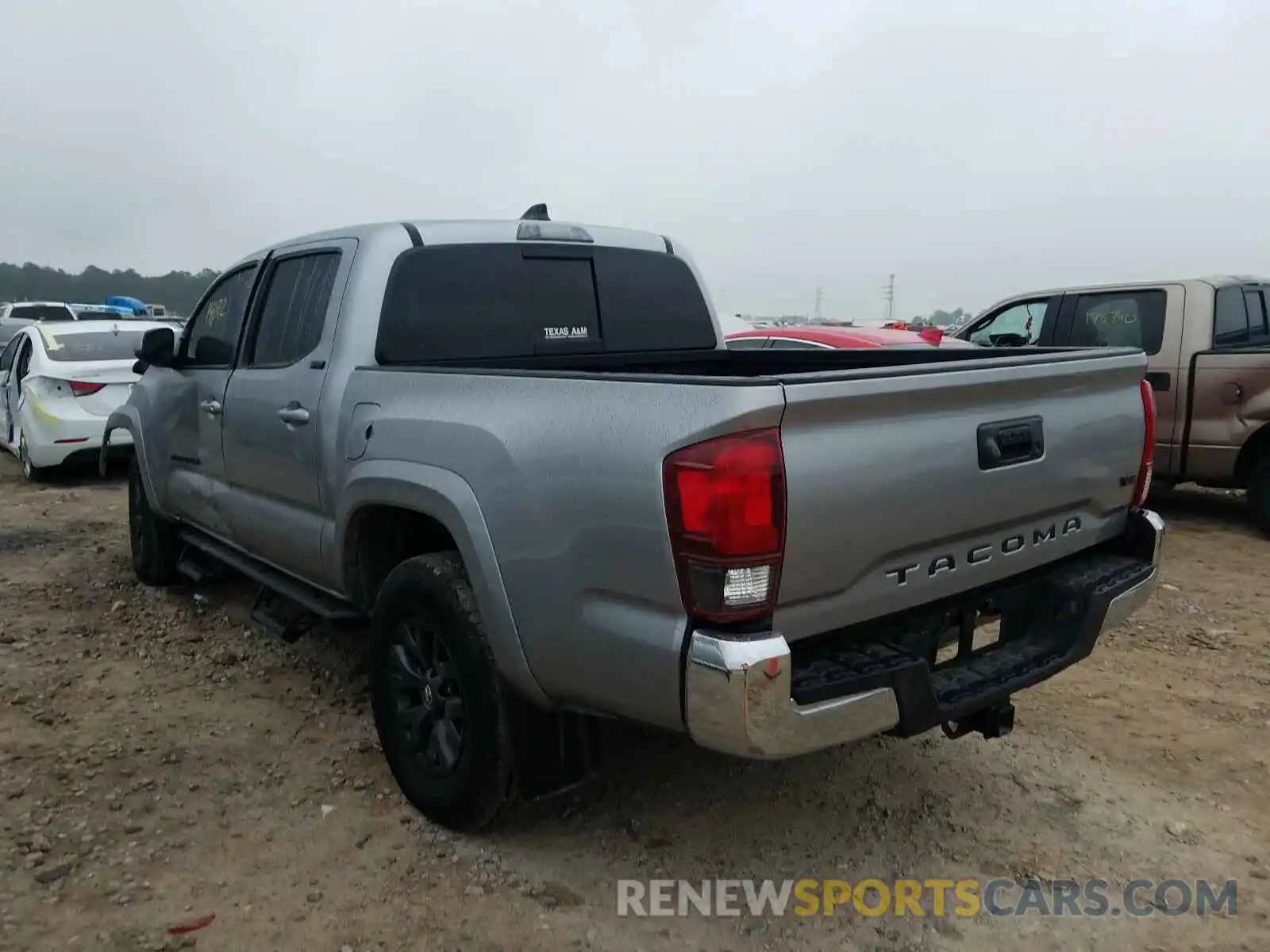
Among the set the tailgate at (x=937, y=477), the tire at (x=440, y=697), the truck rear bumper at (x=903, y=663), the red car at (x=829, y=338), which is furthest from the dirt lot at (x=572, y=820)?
the red car at (x=829, y=338)

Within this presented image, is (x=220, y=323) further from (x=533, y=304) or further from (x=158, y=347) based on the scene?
(x=533, y=304)

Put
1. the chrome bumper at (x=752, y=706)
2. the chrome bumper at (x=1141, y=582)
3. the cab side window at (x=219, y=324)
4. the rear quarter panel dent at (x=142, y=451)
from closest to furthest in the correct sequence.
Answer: the chrome bumper at (x=752, y=706) < the chrome bumper at (x=1141, y=582) < the cab side window at (x=219, y=324) < the rear quarter panel dent at (x=142, y=451)

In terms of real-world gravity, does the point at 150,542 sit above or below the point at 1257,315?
below

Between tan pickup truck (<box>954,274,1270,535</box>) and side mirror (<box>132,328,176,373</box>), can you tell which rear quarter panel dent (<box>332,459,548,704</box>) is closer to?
side mirror (<box>132,328,176,373</box>)

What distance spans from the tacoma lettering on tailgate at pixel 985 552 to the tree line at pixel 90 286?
43060 millimetres

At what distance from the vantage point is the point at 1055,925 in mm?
2686

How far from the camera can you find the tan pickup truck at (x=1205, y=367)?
278 inches

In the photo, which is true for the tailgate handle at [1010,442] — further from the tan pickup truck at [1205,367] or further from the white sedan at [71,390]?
the white sedan at [71,390]

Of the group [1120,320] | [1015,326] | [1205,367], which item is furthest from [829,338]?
[1205,367]

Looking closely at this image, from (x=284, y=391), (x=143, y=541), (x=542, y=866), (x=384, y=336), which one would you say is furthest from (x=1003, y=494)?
(x=143, y=541)

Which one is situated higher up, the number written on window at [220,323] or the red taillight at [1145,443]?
the number written on window at [220,323]

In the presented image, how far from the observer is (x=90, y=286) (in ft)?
160

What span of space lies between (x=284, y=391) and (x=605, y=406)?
192 centimetres

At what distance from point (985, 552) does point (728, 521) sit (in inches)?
38.1
